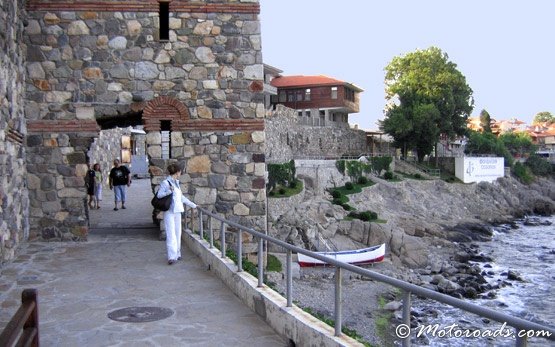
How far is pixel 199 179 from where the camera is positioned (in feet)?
40.0

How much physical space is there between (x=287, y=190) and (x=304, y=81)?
97.3ft

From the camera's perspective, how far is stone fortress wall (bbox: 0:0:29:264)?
31.8ft

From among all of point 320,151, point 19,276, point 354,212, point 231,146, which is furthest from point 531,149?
point 19,276

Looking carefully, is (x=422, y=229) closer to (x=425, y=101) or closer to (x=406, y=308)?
(x=425, y=101)

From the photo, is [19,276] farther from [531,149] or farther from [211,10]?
[531,149]

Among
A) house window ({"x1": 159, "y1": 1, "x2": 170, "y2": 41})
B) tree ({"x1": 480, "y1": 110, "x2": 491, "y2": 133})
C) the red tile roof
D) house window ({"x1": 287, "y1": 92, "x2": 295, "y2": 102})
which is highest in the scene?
the red tile roof

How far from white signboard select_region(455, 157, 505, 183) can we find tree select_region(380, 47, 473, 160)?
10.1 ft

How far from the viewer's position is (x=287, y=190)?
34531 mm

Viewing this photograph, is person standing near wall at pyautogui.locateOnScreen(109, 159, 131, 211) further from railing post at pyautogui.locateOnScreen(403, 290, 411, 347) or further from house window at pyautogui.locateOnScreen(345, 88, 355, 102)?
house window at pyautogui.locateOnScreen(345, 88, 355, 102)

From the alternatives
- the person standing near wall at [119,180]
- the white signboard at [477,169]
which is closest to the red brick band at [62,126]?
the person standing near wall at [119,180]

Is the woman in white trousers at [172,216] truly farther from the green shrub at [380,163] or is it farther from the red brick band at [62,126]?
the green shrub at [380,163]

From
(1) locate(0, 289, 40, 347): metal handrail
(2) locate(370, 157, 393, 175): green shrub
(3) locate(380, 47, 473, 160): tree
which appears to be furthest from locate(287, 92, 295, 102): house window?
(1) locate(0, 289, 40, 347): metal handrail

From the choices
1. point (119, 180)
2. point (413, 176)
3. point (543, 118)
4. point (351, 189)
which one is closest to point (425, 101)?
point (413, 176)

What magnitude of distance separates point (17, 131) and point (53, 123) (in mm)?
1008
